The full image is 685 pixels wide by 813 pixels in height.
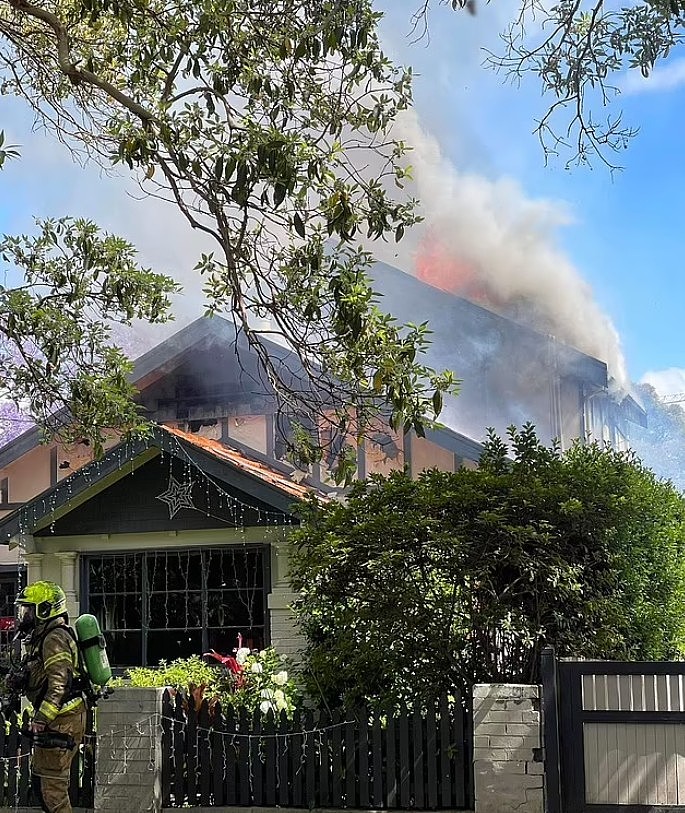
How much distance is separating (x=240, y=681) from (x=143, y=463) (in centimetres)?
372

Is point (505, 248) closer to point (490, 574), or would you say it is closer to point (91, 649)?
point (490, 574)

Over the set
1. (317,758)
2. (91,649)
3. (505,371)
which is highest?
(505,371)

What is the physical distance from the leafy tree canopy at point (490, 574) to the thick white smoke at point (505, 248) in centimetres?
1993

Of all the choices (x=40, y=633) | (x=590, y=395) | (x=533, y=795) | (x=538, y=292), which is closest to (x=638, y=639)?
(x=533, y=795)

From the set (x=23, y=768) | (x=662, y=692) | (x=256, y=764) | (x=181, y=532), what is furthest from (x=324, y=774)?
(x=181, y=532)

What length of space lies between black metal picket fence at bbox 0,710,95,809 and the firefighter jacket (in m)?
0.84

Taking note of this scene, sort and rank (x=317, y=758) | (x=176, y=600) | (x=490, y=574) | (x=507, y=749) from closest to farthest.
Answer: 1. (x=507, y=749)
2. (x=317, y=758)
3. (x=490, y=574)
4. (x=176, y=600)

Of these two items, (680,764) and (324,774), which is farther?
(324,774)

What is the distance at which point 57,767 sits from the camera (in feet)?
28.5

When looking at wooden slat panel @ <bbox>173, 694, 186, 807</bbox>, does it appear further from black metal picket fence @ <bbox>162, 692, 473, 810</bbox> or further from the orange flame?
the orange flame

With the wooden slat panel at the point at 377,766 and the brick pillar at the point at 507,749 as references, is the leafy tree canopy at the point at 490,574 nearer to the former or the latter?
the wooden slat panel at the point at 377,766

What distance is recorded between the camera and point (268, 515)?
14.2 m

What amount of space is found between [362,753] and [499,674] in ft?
4.34

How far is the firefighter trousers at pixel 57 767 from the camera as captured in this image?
8.66 metres
